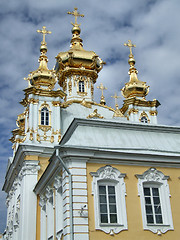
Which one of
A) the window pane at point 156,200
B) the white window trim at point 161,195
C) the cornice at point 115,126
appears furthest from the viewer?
the cornice at point 115,126

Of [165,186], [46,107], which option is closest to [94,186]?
[165,186]

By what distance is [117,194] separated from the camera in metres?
12.5

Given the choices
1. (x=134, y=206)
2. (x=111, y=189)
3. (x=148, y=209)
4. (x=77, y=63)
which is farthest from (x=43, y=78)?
(x=148, y=209)

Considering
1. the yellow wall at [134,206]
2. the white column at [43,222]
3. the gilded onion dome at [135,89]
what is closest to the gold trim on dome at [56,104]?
the white column at [43,222]

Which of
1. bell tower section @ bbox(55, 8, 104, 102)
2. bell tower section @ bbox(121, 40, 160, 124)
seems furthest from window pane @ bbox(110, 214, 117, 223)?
bell tower section @ bbox(55, 8, 104, 102)

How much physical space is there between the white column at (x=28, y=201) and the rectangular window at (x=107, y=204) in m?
7.68

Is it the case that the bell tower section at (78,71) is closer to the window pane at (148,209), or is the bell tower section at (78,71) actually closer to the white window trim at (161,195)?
the white window trim at (161,195)

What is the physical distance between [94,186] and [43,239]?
5084 millimetres

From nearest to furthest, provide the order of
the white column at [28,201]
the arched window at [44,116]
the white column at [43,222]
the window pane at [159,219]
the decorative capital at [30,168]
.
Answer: the window pane at [159,219] → the white column at [43,222] → the white column at [28,201] → the decorative capital at [30,168] → the arched window at [44,116]

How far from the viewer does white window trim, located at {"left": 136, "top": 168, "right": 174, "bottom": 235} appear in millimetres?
12211

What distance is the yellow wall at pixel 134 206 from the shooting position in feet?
38.6

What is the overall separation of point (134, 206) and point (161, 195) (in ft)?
3.86

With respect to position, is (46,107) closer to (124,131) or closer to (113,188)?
(124,131)

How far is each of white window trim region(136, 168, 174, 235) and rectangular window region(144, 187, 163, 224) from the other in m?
0.14
